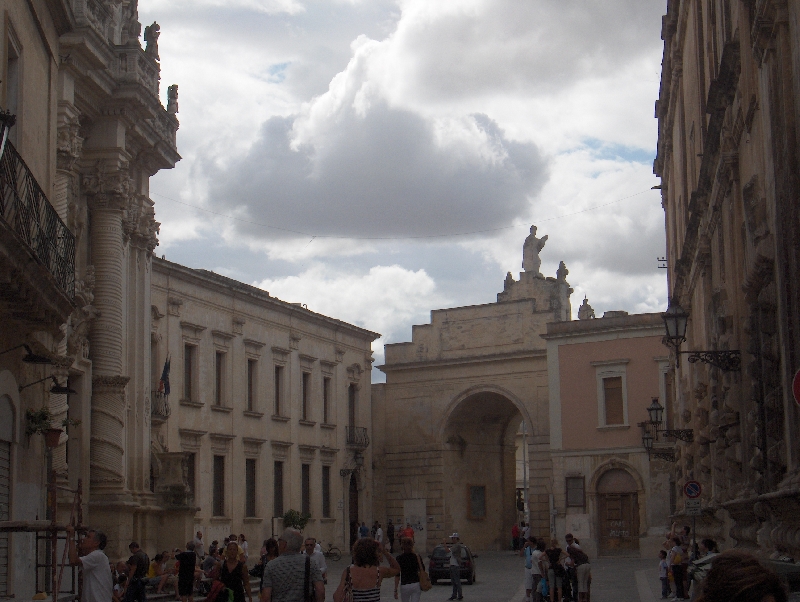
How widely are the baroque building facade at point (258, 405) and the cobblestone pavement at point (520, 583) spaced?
3789mm

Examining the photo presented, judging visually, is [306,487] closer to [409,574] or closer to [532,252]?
[532,252]

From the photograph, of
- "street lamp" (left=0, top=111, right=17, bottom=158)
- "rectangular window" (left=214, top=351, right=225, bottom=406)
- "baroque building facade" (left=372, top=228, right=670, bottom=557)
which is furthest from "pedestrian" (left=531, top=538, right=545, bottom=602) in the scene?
"baroque building facade" (left=372, top=228, right=670, bottom=557)

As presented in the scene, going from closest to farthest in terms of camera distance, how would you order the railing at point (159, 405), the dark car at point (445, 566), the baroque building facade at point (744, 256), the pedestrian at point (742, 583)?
the pedestrian at point (742, 583)
the baroque building facade at point (744, 256)
the dark car at point (445, 566)
the railing at point (159, 405)

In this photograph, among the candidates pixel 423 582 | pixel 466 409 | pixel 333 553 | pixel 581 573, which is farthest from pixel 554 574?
pixel 466 409

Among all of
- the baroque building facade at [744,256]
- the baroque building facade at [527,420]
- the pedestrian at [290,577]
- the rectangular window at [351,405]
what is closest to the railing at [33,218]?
the pedestrian at [290,577]

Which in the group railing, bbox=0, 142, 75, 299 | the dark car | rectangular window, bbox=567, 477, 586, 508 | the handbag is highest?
railing, bbox=0, 142, 75, 299

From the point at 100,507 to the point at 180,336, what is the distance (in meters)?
15.0

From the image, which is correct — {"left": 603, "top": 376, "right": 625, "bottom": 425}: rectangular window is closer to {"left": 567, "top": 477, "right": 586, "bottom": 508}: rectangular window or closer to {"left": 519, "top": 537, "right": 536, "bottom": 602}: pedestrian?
{"left": 567, "top": 477, "right": 586, "bottom": 508}: rectangular window

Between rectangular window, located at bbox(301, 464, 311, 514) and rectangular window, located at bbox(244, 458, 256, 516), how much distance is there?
12.8ft

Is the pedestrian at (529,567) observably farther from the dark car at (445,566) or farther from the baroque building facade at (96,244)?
the baroque building facade at (96,244)

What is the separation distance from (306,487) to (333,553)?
273 cm

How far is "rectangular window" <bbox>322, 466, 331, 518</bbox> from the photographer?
1850 inches

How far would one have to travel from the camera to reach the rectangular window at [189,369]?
126 ft

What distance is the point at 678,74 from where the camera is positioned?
91.3 ft
